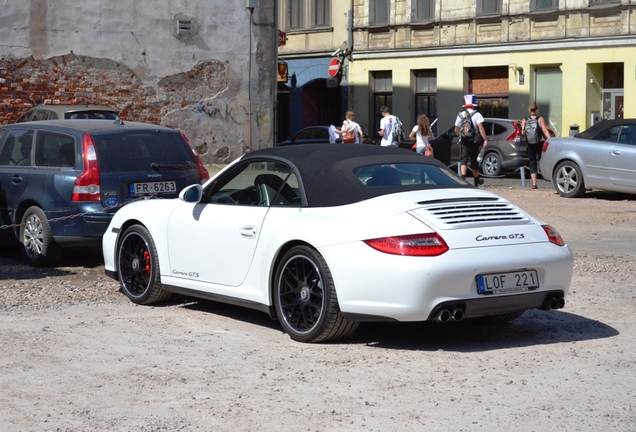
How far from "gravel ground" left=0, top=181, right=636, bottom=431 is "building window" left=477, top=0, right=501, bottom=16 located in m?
29.6

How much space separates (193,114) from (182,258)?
20.3 metres

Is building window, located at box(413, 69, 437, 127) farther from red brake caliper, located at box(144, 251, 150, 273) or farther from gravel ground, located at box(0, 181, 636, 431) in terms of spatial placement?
red brake caliper, located at box(144, 251, 150, 273)

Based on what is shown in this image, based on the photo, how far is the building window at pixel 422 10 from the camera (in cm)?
4025

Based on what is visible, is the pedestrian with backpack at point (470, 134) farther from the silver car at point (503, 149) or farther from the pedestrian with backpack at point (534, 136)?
the silver car at point (503, 149)

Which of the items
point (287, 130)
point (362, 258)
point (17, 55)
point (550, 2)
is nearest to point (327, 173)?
point (362, 258)

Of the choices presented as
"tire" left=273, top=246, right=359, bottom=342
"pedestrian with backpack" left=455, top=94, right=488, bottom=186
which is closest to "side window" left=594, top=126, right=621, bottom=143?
"pedestrian with backpack" left=455, top=94, right=488, bottom=186

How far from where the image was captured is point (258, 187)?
8250 millimetres

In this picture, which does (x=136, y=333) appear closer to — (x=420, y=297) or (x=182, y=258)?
(x=182, y=258)

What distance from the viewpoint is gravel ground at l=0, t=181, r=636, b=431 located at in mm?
5496

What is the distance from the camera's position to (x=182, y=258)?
8602 mm

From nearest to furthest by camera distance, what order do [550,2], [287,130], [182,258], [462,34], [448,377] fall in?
[448,377] → [182,258] → [550,2] → [462,34] → [287,130]

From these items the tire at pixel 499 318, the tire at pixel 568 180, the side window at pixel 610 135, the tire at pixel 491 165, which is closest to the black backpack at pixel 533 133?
the tire at pixel 568 180

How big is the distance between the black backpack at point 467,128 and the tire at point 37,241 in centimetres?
1157

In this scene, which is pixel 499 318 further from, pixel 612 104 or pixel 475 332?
pixel 612 104
